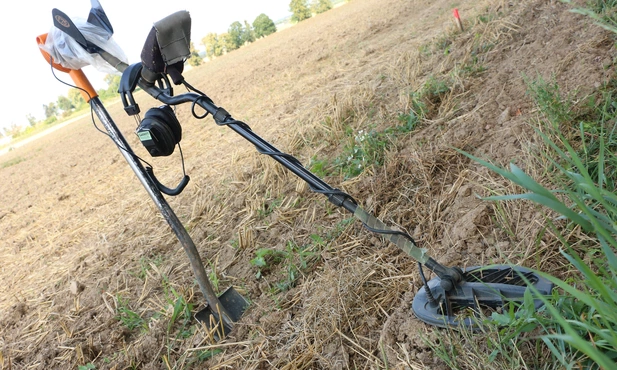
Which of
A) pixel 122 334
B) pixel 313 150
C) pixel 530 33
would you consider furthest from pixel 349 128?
pixel 122 334

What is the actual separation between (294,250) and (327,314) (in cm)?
68

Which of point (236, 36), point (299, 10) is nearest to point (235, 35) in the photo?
point (236, 36)

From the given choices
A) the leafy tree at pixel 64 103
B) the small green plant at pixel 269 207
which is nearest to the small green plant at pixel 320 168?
the small green plant at pixel 269 207

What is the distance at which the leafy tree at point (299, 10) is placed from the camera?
3431 centimetres

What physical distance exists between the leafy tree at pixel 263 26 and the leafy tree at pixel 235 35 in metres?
1.37

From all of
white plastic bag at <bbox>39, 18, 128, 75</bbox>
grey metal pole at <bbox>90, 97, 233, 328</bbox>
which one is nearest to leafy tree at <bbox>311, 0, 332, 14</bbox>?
white plastic bag at <bbox>39, 18, 128, 75</bbox>

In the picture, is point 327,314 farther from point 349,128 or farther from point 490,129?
point 349,128

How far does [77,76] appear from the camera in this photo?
2402 mm

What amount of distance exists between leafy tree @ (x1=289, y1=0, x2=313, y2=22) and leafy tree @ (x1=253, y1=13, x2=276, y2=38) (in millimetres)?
1989

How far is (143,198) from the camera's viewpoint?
4.65 metres

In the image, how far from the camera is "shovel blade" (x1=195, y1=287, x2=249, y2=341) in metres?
2.26

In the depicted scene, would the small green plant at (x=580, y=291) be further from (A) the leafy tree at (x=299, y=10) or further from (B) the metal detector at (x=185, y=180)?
(A) the leafy tree at (x=299, y=10)

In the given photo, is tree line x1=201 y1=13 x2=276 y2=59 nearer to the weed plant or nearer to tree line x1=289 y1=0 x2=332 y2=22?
tree line x1=289 y1=0 x2=332 y2=22

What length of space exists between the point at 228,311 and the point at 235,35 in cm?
3611
